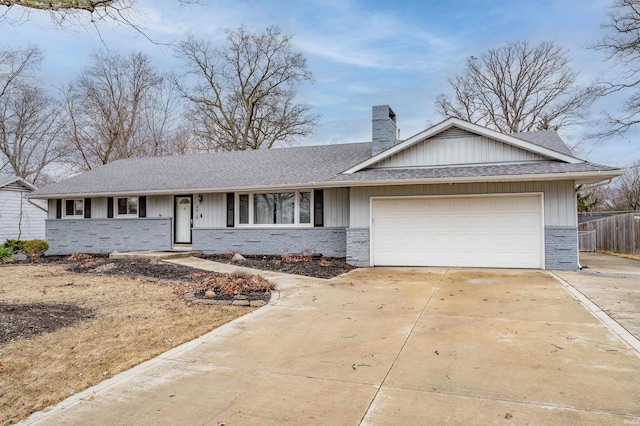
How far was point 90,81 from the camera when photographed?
2750cm

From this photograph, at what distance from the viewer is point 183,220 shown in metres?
15.6

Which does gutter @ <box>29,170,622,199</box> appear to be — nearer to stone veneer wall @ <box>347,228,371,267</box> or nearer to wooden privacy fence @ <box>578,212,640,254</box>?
stone veneer wall @ <box>347,228,371,267</box>

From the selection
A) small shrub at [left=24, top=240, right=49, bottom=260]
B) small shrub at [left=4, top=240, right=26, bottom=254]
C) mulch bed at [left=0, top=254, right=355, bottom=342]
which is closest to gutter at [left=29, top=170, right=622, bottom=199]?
mulch bed at [left=0, top=254, right=355, bottom=342]

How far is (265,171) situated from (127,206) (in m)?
6.20

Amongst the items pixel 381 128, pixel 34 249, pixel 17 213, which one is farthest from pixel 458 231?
pixel 17 213

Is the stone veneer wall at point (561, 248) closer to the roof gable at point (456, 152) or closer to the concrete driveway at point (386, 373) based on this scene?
the roof gable at point (456, 152)

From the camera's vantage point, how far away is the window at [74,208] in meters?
17.1

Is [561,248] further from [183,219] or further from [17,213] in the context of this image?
[17,213]

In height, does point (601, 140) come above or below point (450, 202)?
above

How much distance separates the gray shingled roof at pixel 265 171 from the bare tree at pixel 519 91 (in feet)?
40.2

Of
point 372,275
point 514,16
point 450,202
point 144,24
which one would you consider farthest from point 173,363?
point 514,16

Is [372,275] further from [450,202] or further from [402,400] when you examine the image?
[402,400]

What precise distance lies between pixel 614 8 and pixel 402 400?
21.8 m

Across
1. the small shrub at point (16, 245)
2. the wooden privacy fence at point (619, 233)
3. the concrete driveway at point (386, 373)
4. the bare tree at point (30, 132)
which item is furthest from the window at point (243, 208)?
the bare tree at point (30, 132)
